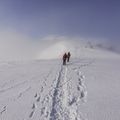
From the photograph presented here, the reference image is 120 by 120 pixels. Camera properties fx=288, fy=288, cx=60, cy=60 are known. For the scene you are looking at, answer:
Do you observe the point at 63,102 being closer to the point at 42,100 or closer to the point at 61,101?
the point at 61,101

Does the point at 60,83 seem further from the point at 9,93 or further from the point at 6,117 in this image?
the point at 6,117

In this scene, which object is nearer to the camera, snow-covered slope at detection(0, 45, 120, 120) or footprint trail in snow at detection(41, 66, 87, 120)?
footprint trail in snow at detection(41, 66, 87, 120)

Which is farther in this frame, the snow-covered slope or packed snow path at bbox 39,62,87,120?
the snow-covered slope

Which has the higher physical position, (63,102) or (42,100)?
(63,102)

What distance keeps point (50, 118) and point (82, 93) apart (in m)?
4.69

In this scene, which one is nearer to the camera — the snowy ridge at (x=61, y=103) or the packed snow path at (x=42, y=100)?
the snowy ridge at (x=61, y=103)

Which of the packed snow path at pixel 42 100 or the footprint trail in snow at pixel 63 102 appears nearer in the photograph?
the footprint trail in snow at pixel 63 102

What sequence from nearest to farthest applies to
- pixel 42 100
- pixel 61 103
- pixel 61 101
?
pixel 61 103
pixel 61 101
pixel 42 100

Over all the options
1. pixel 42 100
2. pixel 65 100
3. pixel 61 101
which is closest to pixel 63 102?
pixel 61 101

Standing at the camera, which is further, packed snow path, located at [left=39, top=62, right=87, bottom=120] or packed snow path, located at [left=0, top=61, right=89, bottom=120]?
packed snow path, located at [left=0, top=61, right=89, bottom=120]

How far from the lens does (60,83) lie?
59.7ft

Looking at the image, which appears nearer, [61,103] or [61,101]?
[61,103]

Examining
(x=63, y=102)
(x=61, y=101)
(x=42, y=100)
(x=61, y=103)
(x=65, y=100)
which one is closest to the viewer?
(x=61, y=103)

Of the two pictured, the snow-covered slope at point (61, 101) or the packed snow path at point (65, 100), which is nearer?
the packed snow path at point (65, 100)
